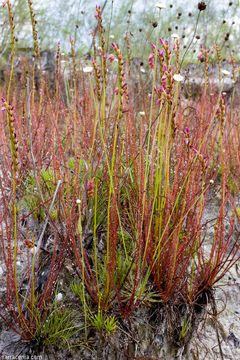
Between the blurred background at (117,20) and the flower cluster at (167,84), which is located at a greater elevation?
the blurred background at (117,20)

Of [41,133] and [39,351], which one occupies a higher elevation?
[41,133]

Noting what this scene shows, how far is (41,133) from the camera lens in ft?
6.32

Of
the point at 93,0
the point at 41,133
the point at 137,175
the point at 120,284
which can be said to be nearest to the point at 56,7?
the point at 93,0

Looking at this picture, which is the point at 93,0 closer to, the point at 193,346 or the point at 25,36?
the point at 25,36

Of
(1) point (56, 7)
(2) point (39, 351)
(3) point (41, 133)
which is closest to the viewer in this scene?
(2) point (39, 351)

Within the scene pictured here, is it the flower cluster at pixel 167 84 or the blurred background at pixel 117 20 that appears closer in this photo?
the flower cluster at pixel 167 84

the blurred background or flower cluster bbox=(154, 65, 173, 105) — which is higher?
the blurred background

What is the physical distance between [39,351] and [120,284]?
39cm

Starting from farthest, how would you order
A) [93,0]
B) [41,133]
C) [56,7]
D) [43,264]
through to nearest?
1. [56,7]
2. [93,0]
3. [41,133]
4. [43,264]

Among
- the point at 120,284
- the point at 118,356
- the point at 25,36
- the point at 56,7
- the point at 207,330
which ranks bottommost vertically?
the point at 207,330

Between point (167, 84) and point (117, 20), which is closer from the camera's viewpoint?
point (167, 84)

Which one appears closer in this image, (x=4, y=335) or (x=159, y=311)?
(x=4, y=335)

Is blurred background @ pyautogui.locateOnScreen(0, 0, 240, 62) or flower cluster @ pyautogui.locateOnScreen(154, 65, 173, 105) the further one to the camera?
blurred background @ pyautogui.locateOnScreen(0, 0, 240, 62)

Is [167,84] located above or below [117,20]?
below
